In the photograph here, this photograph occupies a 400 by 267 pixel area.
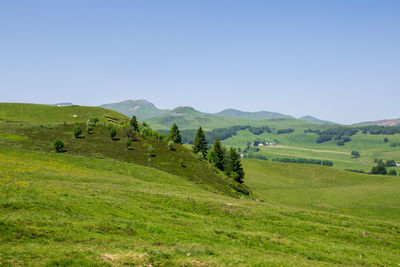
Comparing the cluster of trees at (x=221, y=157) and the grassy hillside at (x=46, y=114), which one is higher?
the grassy hillside at (x=46, y=114)

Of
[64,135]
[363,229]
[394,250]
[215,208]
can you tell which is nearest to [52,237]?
[215,208]

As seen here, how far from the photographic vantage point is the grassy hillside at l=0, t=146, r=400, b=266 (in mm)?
17766

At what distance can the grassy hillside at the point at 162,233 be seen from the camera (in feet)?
58.3

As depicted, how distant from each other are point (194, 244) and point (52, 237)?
11.2 metres

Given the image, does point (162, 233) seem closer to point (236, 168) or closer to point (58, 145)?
point (58, 145)

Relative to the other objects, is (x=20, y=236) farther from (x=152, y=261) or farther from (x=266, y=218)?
(x=266, y=218)

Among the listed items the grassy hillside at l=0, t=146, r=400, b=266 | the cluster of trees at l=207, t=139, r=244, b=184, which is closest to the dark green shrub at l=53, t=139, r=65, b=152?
the grassy hillside at l=0, t=146, r=400, b=266

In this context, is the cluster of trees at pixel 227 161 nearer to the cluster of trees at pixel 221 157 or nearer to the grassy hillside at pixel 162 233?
the cluster of trees at pixel 221 157

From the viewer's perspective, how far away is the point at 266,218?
1463 inches

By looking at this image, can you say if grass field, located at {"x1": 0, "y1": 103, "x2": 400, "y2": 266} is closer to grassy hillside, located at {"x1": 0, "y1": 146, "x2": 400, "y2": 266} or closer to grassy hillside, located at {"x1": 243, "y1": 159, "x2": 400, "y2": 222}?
grassy hillside, located at {"x1": 0, "y1": 146, "x2": 400, "y2": 266}

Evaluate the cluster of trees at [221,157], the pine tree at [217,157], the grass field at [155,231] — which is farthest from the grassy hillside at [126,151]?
the grass field at [155,231]

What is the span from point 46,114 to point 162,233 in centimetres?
18783

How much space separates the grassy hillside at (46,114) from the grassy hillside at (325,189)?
346 ft

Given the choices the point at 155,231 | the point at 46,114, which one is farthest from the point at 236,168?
the point at 46,114
